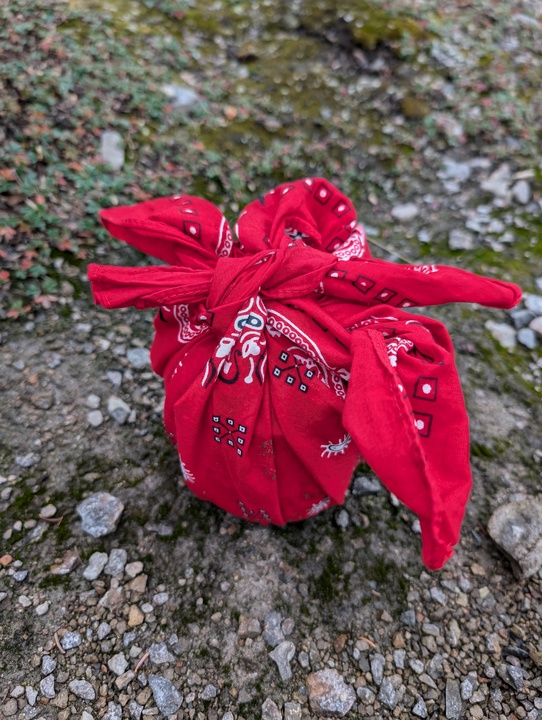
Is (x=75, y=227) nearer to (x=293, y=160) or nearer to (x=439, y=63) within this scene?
(x=293, y=160)

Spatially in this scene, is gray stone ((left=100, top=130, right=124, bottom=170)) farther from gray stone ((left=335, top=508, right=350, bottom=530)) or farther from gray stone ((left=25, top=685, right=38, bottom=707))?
gray stone ((left=25, top=685, right=38, bottom=707))

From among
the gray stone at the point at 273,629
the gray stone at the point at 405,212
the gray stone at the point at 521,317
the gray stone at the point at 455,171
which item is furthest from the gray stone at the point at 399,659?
the gray stone at the point at 455,171

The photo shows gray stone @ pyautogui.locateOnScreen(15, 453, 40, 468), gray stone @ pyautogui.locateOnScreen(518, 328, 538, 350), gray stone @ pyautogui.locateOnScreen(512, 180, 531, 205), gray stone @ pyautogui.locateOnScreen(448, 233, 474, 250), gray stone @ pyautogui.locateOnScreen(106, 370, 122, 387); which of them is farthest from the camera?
gray stone @ pyautogui.locateOnScreen(512, 180, 531, 205)

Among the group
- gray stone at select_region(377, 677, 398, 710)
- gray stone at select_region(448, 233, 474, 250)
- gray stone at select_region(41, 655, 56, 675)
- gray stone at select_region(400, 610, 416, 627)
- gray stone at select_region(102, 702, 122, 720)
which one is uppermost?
gray stone at select_region(448, 233, 474, 250)

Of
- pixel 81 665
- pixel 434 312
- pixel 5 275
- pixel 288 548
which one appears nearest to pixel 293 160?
pixel 434 312

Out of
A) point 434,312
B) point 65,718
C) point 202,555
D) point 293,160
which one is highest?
point 293,160

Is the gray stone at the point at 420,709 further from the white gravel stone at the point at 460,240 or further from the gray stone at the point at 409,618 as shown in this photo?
the white gravel stone at the point at 460,240

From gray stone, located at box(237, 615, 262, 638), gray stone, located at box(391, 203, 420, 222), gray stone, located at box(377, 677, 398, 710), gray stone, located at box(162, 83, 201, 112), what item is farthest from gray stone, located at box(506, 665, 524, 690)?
gray stone, located at box(162, 83, 201, 112)
